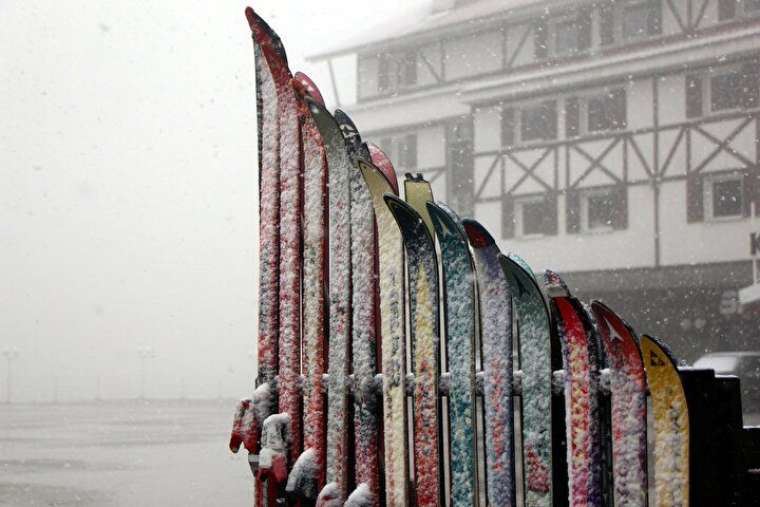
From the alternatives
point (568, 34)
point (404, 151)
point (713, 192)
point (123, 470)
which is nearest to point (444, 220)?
point (123, 470)

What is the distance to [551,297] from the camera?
2.76 meters

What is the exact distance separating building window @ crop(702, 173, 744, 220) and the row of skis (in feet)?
57.4

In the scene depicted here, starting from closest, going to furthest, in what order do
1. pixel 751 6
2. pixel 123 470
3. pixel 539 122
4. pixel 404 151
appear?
pixel 123 470
pixel 751 6
pixel 539 122
pixel 404 151

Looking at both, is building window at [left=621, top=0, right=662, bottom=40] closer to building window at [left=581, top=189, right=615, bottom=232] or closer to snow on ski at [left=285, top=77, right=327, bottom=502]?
building window at [left=581, top=189, right=615, bottom=232]

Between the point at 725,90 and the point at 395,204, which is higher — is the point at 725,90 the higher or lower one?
the higher one

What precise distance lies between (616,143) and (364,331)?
1827 cm

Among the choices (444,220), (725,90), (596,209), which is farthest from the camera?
(596,209)

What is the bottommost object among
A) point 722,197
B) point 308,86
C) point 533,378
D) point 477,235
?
point 533,378

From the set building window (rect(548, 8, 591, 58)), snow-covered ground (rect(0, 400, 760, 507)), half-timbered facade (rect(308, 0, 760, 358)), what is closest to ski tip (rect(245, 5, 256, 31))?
snow-covered ground (rect(0, 400, 760, 507))

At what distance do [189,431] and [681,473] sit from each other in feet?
68.7

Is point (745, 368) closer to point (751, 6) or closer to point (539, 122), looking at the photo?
point (539, 122)

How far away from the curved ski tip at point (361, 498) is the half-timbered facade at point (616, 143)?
17.4m

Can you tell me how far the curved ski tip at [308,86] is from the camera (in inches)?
138

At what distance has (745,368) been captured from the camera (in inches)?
727
